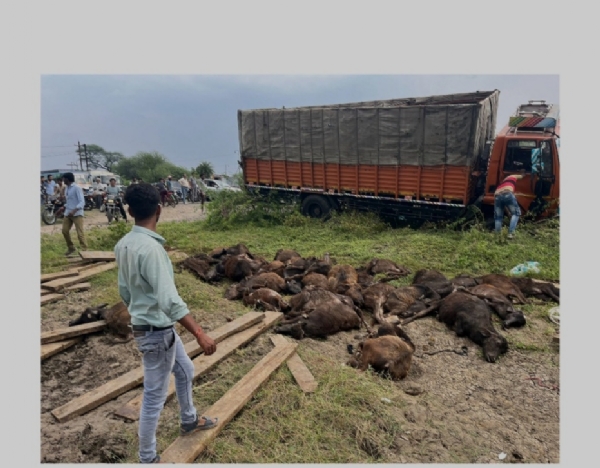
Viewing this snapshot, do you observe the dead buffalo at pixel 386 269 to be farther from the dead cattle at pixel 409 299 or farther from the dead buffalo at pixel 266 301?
the dead buffalo at pixel 266 301

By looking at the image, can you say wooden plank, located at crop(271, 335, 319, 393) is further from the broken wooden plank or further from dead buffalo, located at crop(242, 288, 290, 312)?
the broken wooden plank

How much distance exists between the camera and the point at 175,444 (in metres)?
2.88

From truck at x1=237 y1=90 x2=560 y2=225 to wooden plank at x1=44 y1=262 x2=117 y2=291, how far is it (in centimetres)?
666

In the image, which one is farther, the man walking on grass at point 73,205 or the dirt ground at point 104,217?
the dirt ground at point 104,217

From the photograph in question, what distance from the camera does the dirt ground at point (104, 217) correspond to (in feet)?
44.0

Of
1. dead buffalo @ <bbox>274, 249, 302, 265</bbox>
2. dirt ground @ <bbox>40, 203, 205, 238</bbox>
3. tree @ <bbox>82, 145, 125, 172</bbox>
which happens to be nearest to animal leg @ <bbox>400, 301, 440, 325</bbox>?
dead buffalo @ <bbox>274, 249, 302, 265</bbox>

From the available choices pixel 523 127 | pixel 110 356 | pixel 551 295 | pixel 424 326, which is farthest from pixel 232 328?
pixel 523 127

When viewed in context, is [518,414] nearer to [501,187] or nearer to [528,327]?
[528,327]

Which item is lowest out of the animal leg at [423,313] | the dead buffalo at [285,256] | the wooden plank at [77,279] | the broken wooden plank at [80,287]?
the animal leg at [423,313]

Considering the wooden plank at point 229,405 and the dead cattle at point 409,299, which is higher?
the dead cattle at point 409,299

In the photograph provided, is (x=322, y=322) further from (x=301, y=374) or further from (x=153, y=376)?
(x=153, y=376)

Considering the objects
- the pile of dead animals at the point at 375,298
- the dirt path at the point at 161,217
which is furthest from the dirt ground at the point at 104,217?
the pile of dead animals at the point at 375,298

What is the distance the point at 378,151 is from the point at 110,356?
8.67 metres

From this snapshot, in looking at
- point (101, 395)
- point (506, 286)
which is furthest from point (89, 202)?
point (506, 286)
